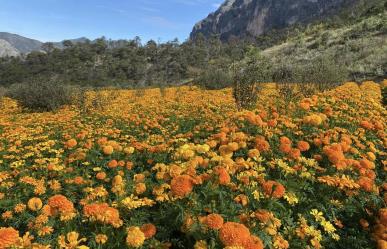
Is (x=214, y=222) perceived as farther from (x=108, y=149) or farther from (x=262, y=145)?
(x=108, y=149)

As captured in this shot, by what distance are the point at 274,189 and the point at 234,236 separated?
1186 mm

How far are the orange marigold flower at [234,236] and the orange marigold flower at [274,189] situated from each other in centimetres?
105

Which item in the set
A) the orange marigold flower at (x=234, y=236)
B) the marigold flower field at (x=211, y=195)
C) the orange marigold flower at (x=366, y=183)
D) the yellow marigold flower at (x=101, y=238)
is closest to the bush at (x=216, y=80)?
the marigold flower field at (x=211, y=195)

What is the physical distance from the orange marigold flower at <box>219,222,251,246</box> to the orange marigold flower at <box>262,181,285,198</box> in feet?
3.43

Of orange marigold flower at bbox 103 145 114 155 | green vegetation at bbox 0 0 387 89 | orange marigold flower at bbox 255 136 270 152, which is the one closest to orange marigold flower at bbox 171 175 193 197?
orange marigold flower at bbox 255 136 270 152

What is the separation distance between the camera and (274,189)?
3957 millimetres

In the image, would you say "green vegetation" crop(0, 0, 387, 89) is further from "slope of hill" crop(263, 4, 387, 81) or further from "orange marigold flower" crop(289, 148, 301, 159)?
"orange marigold flower" crop(289, 148, 301, 159)

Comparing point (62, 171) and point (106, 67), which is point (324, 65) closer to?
point (62, 171)

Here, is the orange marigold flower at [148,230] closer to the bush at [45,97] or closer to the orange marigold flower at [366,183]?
the orange marigold flower at [366,183]

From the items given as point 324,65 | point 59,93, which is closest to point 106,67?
point 59,93

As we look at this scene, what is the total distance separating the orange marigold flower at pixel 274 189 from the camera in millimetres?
3914

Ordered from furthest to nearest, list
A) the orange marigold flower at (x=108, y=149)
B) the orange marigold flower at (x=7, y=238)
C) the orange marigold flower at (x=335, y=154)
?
the orange marigold flower at (x=108, y=149) → the orange marigold flower at (x=335, y=154) → the orange marigold flower at (x=7, y=238)

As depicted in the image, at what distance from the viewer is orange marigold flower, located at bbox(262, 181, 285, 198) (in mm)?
3914

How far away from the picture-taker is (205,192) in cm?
395
